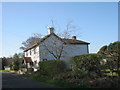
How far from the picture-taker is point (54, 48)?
34812 millimetres

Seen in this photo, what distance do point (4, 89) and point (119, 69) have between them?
8.89 m

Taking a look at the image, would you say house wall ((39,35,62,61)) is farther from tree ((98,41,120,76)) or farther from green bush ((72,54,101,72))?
tree ((98,41,120,76))

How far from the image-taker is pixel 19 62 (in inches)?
2021

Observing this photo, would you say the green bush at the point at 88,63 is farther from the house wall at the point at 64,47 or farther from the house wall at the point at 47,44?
the house wall at the point at 47,44

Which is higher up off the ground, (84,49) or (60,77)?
(84,49)

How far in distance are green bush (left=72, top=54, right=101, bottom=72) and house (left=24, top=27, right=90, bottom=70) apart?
15.6 m

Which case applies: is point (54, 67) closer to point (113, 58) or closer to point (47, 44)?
point (113, 58)

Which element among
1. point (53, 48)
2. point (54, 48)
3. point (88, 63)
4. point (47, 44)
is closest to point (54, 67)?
point (88, 63)

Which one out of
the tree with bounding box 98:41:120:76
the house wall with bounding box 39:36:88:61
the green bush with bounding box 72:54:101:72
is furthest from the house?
the tree with bounding box 98:41:120:76

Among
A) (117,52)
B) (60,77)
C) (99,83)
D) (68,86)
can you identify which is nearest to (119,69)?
(117,52)

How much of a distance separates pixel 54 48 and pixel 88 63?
18.2 m

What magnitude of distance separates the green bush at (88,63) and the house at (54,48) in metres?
15.6

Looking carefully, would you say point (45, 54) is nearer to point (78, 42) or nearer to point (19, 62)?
point (78, 42)

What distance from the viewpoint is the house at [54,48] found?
115 ft
